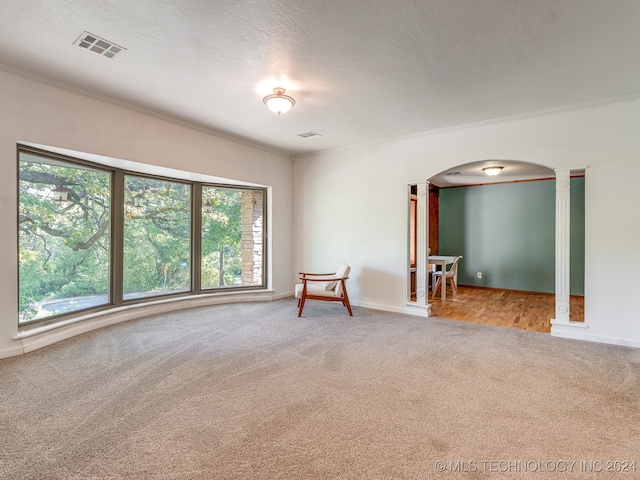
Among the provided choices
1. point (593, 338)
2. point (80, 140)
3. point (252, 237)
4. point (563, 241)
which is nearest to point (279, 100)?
point (80, 140)

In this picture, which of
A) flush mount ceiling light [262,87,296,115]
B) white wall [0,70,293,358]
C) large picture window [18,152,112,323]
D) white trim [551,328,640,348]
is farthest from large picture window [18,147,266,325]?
white trim [551,328,640,348]

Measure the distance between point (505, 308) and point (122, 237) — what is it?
19.8 feet

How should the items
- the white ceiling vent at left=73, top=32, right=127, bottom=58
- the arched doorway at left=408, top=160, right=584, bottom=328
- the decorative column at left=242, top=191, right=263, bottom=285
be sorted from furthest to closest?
the arched doorway at left=408, top=160, right=584, bottom=328, the decorative column at left=242, top=191, right=263, bottom=285, the white ceiling vent at left=73, top=32, right=127, bottom=58

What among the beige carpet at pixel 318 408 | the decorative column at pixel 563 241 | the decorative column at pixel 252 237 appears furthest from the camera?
the decorative column at pixel 252 237

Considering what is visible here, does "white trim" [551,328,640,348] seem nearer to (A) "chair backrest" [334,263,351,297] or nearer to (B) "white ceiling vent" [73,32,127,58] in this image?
(A) "chair backrest" [334,263,351,297]

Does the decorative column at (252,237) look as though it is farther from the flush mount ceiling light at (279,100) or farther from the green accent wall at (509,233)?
the green accent wall at (509,233)

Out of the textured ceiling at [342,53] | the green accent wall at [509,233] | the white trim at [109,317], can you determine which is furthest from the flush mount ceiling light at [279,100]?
the green accent wall at [509,233]

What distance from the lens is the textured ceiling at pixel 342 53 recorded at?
2.21 m

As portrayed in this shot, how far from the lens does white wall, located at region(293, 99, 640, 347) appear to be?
3.53 meters

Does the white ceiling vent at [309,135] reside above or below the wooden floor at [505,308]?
above

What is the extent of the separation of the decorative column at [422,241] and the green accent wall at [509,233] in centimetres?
353

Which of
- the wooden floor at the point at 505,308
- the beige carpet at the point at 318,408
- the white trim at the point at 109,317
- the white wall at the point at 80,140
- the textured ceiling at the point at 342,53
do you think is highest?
the textured ceiling at the point at 342,53

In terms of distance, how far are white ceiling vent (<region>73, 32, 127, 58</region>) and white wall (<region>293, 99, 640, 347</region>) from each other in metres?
3.60

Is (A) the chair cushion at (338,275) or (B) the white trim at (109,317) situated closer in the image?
(B) the white trim at (109,317)
